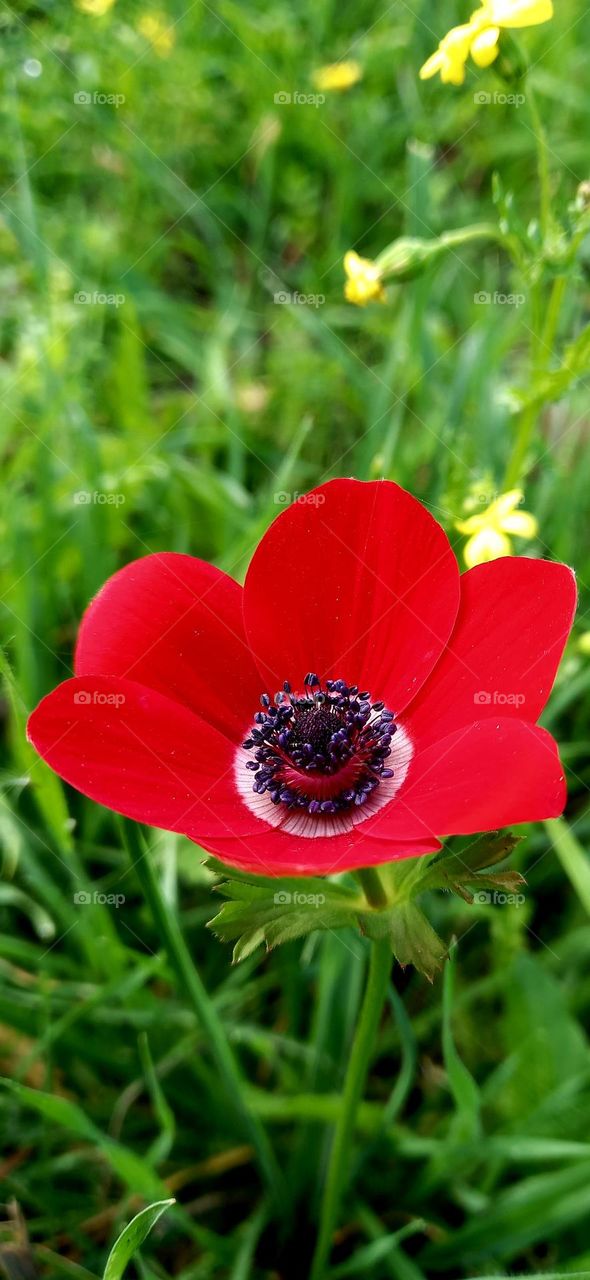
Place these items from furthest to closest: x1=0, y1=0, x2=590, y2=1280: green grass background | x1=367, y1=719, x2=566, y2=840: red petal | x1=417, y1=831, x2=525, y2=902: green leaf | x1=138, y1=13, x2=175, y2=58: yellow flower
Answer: x1=138, y1=13, x2=175, y2=58: yellow flower
x1=0, y1=0, x2=590, y2=1280: green grass background
x1=417, y1=831, x2=525, y2=902: green leaf
x1=367, y1=719, x2=566, y2=840: red petal

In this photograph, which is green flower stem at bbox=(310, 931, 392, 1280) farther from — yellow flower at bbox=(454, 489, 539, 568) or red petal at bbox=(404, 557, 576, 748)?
yellow flower at bbox=(454, 489, 539, 568)

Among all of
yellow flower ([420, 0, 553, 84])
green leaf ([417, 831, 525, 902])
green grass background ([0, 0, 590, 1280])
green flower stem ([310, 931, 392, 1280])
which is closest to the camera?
green leaf ([417, 831, 525, 902])

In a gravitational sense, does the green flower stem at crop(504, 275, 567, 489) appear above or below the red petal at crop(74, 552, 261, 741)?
above

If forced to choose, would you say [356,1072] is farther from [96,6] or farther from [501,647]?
[96,6]

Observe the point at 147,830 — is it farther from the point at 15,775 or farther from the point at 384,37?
the point at 384,37

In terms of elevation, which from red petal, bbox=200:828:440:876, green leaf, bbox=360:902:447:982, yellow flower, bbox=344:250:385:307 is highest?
yellow flower, bbox=344:250:385:307

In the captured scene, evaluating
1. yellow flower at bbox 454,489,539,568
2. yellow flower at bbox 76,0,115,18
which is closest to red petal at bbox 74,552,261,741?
yellow flower at bbox 454,489,539,568

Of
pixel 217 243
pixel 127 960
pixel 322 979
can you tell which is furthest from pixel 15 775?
pixel 217 243

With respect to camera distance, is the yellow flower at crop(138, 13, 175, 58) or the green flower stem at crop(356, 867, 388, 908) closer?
the green flower stem at crop(356, 867, 388, 908)
